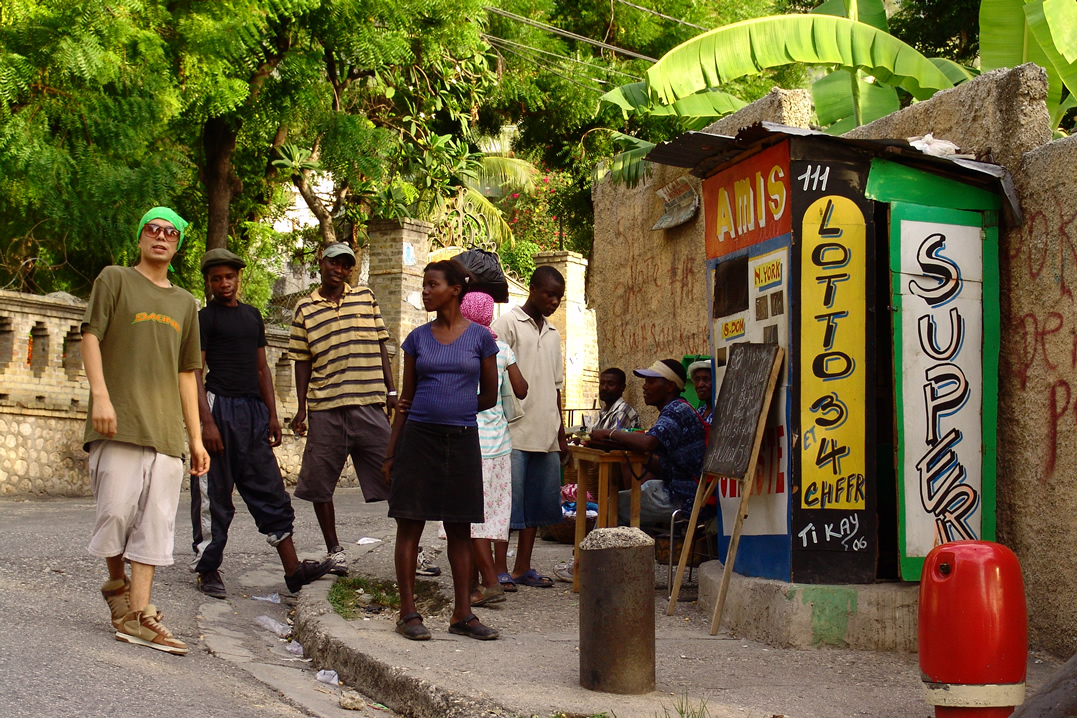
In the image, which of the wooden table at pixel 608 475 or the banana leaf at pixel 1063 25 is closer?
the wooden table at pixel 608 475

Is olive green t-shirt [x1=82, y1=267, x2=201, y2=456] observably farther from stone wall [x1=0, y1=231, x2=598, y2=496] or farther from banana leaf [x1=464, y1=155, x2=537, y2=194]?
banana leaf [x1=464, y1=155, x2=537, y2=194]

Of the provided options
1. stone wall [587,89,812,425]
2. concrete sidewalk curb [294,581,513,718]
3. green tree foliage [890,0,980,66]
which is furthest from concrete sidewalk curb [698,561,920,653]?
green tree foliage [890,0,980,66]

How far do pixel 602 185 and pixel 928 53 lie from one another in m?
10.1

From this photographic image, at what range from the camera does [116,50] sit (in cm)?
1175

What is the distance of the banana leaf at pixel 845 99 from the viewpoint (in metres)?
10.2

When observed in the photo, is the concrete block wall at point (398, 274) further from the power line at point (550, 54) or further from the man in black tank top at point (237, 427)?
the man in black tank top at point (237, 427)

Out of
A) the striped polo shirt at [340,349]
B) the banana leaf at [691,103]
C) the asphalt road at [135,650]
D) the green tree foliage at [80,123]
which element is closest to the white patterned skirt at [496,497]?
the striped polo shirt at [340,349]

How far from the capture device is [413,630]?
5.05 metres

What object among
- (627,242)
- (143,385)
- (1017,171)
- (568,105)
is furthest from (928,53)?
(143,385)

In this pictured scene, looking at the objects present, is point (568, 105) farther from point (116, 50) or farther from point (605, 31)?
point (116, 50)

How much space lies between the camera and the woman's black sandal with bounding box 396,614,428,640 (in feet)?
16.5

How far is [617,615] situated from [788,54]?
236 inches

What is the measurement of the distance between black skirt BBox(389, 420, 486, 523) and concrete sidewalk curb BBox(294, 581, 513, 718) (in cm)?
66

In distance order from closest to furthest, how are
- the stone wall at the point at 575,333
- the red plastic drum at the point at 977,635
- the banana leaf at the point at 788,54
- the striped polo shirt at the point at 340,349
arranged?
the red plastic drum at the point at 977,635, the striped polo shirt at the point at 340,349, the banana leaf at the point at 788,54, the stone wall at the point at 575,333
